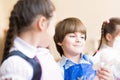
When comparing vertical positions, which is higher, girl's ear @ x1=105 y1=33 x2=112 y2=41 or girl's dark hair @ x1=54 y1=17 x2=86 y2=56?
girl's dark hair @ x1=54 y1=17 x2=86 y2=56

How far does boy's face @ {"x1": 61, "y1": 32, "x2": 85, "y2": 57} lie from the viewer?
3.76 feet

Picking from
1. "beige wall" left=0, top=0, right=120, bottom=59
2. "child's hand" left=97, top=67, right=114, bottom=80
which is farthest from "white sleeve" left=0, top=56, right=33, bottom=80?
"beige wall" left=0, top=0, right=120, bottom=59

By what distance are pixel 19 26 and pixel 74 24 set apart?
1.66 feet

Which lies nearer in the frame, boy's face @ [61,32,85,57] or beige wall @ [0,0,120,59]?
boy's face @ [61,32,85,57]

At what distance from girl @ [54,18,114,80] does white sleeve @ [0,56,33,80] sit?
0.42 metres

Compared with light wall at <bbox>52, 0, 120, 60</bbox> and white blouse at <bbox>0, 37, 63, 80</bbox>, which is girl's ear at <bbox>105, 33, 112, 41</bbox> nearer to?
light wall at <bbox>52, 0, 120, 60</bbox>

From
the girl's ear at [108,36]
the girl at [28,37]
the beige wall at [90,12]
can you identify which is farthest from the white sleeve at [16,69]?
the beige wall at [90,12]

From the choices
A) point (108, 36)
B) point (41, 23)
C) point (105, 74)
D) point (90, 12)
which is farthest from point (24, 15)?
point (90, 12)

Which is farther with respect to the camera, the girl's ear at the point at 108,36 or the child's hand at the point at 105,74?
the girl's ear at the point at 108,36

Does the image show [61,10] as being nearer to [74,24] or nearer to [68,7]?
[68,7]

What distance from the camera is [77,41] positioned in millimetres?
1146

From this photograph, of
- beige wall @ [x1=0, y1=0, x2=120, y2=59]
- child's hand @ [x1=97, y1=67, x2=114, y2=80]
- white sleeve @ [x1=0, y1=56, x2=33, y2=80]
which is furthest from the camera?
beige wall @ [x1=0, y1=0, x2=120, y2=59]

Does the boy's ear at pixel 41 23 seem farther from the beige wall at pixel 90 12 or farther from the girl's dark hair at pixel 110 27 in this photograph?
the beige wall at pixel 90 12

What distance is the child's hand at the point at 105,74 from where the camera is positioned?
2.73 ft
